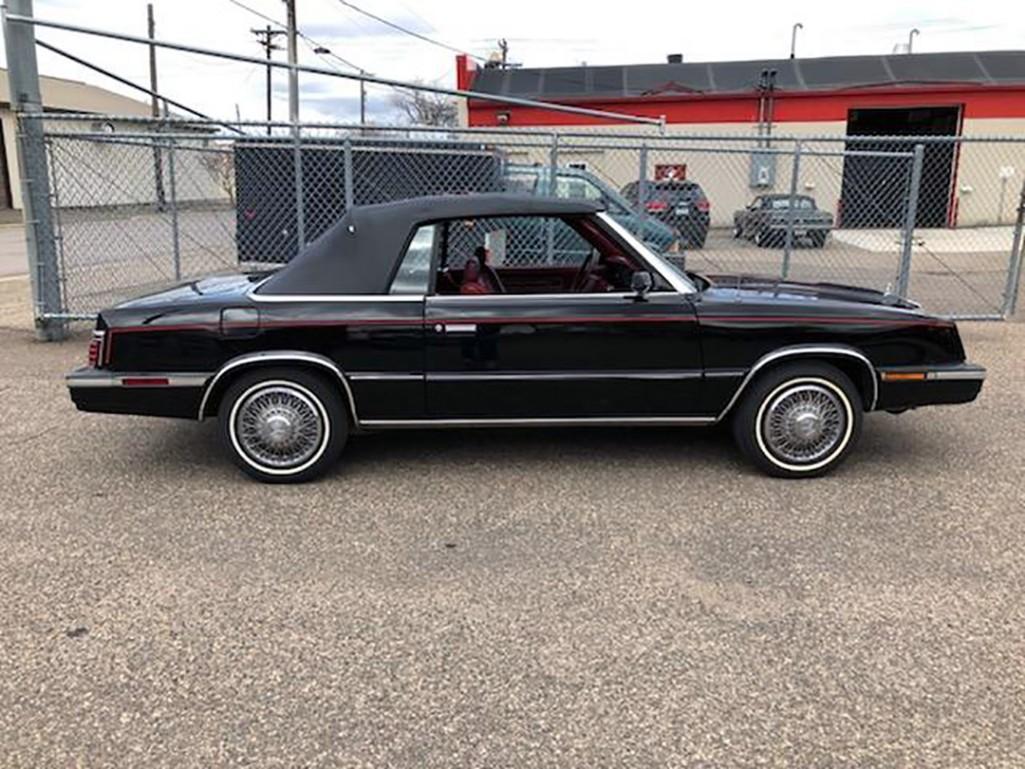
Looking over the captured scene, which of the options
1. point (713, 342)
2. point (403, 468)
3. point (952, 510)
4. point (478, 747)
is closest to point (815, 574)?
point (952, 510)

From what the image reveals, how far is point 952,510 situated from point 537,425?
2.11m

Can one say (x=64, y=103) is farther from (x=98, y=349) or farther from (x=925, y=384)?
(x=925, y=384)

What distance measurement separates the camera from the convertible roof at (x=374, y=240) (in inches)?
185

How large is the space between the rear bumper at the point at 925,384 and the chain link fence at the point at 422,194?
3813 mm

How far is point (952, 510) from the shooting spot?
14.5ft

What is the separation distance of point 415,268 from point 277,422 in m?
1.08

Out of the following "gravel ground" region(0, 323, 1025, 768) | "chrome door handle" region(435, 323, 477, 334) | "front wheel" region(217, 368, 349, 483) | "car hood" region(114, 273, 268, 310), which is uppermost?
"car hood" region(114, 273, 268, 310)

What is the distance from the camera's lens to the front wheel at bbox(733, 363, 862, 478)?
15.6 feet

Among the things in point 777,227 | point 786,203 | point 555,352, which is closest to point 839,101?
point 786,203

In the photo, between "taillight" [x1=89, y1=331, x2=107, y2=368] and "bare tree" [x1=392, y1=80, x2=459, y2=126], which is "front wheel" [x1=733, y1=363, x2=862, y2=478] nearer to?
"taillight" [x1=89, y1=331, x2=107, y2=368]

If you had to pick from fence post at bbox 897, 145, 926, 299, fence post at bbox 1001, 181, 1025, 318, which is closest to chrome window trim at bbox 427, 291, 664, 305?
fence post at bbox 897, 145, 926, 299

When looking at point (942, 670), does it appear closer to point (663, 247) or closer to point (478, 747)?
point (478, 747)

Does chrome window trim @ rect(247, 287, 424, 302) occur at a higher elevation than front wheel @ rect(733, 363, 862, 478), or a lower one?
higher

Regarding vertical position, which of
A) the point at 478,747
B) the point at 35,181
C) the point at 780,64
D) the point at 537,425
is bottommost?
the point at 478,747
